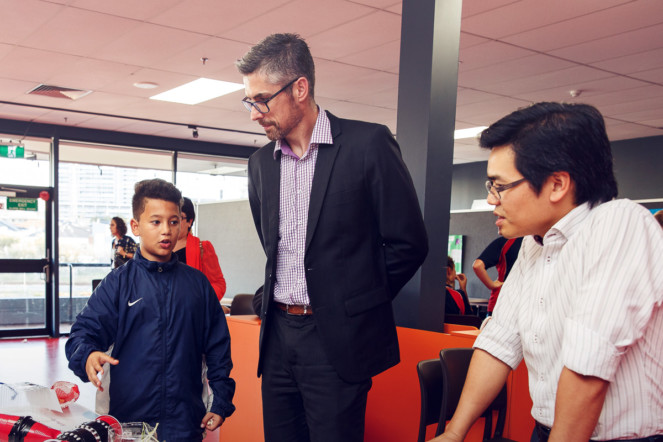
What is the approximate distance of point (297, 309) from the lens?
1773 mm

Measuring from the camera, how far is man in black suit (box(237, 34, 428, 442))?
1690 millimetres

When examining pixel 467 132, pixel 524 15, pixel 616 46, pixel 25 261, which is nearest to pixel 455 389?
pixel 524 15

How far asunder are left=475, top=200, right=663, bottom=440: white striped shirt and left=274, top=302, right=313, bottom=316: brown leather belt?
2.39 feet

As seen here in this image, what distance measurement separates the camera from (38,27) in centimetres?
487

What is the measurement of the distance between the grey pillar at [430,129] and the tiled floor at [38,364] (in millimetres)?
2169

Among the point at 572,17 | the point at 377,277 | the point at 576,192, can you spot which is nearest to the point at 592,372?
the point at 576,192

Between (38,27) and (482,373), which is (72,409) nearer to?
(482,373)

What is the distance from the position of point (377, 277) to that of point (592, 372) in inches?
32.2

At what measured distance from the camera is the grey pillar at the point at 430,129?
2904 millimetres

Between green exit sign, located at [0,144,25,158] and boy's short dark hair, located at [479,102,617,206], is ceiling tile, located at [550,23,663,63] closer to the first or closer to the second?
boy's short dark hair, located at [479,102,617,206]

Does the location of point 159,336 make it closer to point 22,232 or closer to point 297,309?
point 297,309

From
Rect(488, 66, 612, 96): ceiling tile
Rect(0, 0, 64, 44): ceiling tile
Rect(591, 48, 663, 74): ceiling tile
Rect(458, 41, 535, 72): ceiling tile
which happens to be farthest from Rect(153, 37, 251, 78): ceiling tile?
Rect(591, 48, 663, 74): ceiling tile

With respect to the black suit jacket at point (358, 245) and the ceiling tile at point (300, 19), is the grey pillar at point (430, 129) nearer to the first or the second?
the black suit jacket at point (358, 245)

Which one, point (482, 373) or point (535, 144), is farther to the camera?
point (482, 373)
